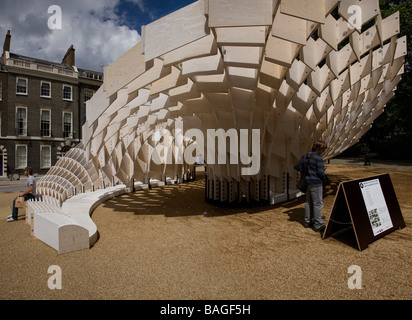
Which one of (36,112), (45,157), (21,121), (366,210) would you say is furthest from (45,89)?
(366,210)

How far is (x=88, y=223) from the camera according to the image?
6535mm

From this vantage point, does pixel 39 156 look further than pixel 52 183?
Yes

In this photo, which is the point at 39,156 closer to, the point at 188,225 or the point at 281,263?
the point at 188,225

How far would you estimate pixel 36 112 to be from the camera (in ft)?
87.1

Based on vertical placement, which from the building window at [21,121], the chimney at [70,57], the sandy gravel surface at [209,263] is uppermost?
the chimney at [70,57]

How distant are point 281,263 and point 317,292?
37.6 inches

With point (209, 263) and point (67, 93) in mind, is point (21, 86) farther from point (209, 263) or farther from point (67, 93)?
point (209, 263)

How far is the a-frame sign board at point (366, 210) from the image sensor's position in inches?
187

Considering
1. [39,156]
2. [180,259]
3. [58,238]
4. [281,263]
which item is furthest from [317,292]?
[39,156]

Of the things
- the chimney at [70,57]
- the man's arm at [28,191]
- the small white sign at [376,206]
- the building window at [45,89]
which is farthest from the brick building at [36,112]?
the small white sign at [376,206]

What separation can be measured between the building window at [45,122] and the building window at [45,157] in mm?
1515

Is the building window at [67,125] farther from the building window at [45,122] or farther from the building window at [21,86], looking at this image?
the building window at [21,86]

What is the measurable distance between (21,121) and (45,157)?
4.29 meters

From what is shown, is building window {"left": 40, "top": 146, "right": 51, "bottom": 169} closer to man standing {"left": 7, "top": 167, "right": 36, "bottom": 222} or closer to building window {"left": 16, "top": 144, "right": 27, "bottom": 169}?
building window {"left": 16, "top": 144, "right": 27, "bottom": 169}
